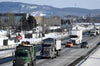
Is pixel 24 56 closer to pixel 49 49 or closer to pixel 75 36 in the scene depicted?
pixel 49 49

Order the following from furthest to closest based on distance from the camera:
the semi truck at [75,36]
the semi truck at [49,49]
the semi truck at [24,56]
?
the semi truck at [75,36] → the semi truck at [49,49] → the semi truck at [24,56]

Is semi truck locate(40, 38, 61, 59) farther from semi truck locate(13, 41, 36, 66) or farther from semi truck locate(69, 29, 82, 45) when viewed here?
semi truck locate(69, 29, 82, 45)

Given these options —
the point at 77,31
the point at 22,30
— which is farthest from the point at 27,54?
the point at 22,30

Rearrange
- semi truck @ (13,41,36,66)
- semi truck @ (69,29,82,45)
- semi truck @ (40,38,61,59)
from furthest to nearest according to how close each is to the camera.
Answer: semi truck @ (69,29,82,45) → semi truck @ (40,38,61,59) → semi truck @ (13,41,36,66)

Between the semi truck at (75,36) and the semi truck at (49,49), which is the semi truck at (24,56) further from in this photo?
the semi truck at (75,36)

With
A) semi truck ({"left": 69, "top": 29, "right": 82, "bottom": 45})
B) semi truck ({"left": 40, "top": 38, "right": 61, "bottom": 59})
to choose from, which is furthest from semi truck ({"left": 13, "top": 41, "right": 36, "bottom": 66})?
semi truck ({"left": 69, "top": 29, "right": 82, "bottom": 45})

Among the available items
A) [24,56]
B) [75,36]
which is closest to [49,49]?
[24,56]

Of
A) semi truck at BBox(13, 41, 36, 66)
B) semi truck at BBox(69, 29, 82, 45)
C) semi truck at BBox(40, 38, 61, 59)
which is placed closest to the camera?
semi truck at BBox(13, 41, 36, 66)

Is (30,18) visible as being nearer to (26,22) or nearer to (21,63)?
(26,22)

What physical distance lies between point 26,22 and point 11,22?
20252 mm

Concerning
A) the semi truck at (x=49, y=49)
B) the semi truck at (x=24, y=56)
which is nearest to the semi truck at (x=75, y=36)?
the semi truck at (x=49, y=49)

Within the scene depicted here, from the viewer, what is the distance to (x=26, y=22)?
392ft

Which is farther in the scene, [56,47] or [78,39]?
[78,39]

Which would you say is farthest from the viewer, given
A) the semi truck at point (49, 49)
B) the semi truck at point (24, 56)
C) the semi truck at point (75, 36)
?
the semi truck at point (75, 36)
